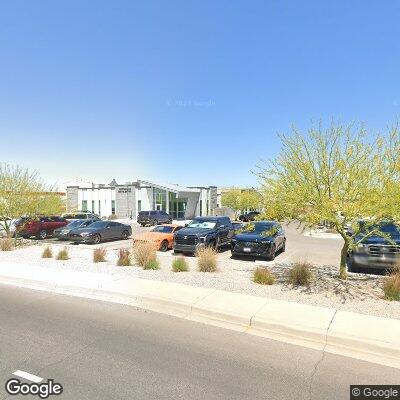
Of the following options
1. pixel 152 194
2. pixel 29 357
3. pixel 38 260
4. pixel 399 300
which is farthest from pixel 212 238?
pixel 152 194

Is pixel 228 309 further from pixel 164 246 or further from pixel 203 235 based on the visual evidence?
pixel 164 246

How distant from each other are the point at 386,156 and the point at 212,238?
861 cm

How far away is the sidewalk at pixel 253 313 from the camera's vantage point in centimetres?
536

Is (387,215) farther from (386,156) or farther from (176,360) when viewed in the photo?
(176,360)

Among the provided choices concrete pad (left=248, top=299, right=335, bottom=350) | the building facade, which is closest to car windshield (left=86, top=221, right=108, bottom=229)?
concrete pad (left=248, top=299, right=335, bottom=350)

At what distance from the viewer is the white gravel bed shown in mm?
7133

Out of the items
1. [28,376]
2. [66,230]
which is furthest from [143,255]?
[66,230]

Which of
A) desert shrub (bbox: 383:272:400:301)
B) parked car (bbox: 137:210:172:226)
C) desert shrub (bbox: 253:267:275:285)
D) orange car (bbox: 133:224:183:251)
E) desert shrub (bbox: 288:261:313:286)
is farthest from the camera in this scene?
parked car (bbox: 137:210:172:226)

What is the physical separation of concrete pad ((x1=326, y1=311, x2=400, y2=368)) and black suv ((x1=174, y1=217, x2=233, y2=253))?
8369 mm

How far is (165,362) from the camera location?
4.79 meters

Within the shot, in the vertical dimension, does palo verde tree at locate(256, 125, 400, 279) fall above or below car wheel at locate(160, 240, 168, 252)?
above

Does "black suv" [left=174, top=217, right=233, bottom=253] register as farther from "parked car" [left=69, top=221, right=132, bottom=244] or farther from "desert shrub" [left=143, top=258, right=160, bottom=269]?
"parked car" [left=69, top=221, right=132, bottom=244]

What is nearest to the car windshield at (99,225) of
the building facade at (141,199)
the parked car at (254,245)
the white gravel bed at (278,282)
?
the white gravel bed at (278,282)

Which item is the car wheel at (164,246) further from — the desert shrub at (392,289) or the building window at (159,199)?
the building window at (159,199)
